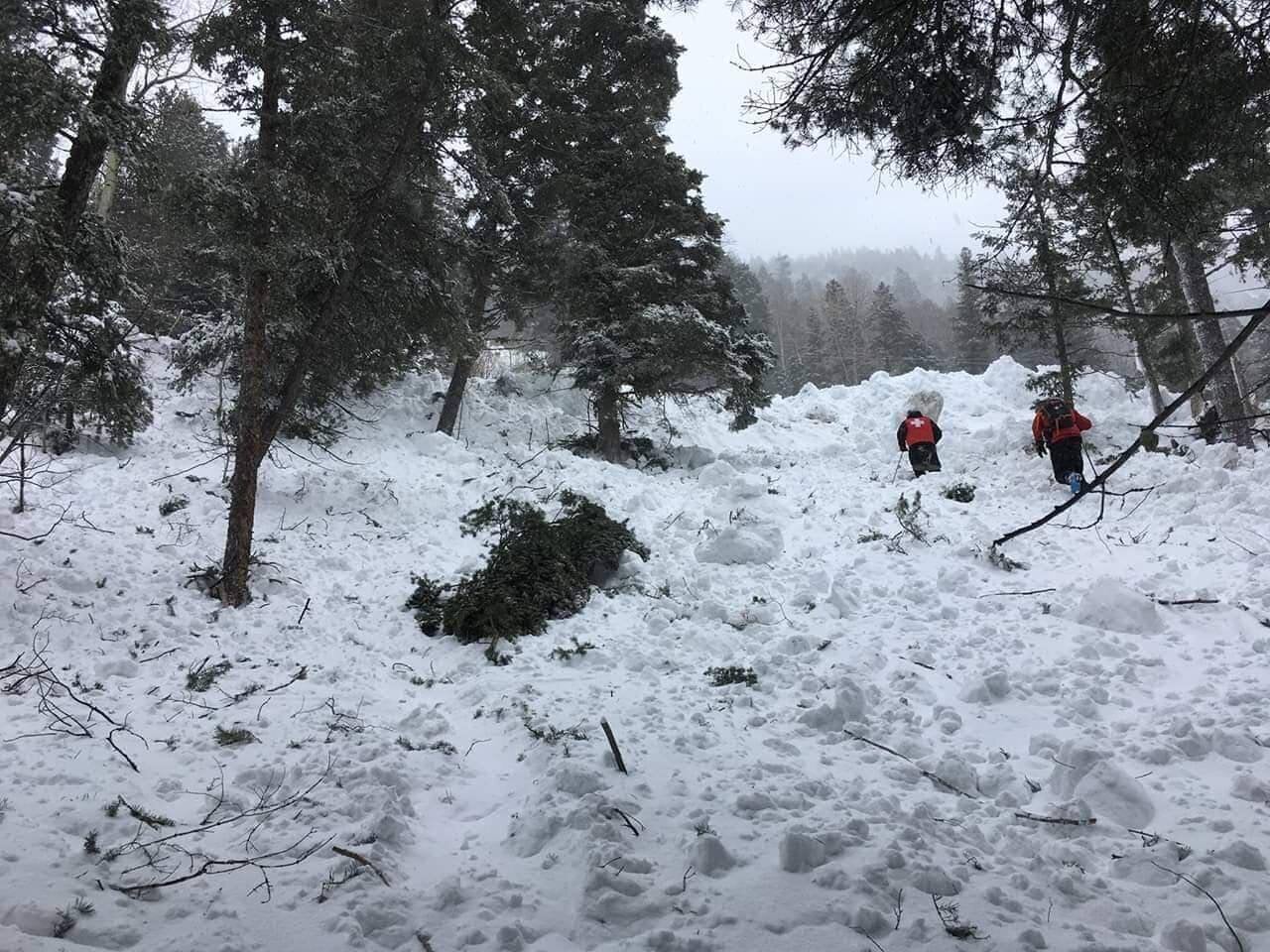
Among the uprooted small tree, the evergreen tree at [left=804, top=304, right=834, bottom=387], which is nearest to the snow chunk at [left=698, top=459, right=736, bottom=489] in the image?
the uprooted small tree

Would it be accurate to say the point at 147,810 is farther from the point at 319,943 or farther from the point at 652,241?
the point at 652,241

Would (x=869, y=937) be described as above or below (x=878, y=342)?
below

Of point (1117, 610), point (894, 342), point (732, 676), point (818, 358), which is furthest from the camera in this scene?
point (818, 358)

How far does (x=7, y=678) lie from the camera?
5234 mm

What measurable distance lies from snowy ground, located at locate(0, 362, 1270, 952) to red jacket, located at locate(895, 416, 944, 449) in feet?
9.82

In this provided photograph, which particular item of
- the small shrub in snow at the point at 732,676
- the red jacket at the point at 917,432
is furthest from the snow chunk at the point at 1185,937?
the red jacket at the point at 917,432

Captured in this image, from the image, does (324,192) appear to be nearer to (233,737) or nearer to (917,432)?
(233,737)

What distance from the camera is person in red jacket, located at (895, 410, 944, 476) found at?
42.3 ft

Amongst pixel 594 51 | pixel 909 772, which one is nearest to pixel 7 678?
pixel 909 772

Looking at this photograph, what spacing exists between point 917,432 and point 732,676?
9.19m

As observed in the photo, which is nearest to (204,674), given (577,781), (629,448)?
(577,781)

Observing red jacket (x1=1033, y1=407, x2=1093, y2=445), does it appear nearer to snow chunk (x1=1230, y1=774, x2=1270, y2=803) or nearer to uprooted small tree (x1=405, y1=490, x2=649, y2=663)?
uprooted small tree (x1=405, y1=490, x2=649, y2=663)

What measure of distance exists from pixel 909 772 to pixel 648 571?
15.8ft

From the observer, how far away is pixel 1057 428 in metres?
10.5
